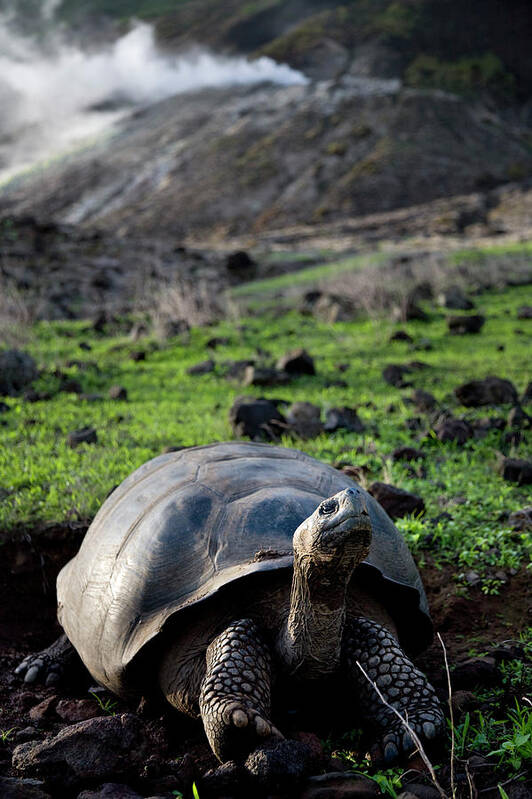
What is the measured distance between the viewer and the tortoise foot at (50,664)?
2.86 m

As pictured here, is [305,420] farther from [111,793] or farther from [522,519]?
[111,793]

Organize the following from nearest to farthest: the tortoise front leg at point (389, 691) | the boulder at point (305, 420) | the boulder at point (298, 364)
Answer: the tortoise front leg at point (389, 691) < the boulder at point (305, 420) < the boulder at point (298, 364)

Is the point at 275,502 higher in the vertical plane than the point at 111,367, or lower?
higher

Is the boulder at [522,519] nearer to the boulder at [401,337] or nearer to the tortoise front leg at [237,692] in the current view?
the tortoise front leg at [237,692]

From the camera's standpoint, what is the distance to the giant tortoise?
1.99 metres

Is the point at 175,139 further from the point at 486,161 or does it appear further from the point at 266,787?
the point at 266,787

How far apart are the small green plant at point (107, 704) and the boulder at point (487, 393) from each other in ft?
13.7

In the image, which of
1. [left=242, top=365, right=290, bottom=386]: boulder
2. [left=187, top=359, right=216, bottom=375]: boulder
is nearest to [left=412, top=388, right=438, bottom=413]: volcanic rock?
[left=242, top=365, right=290, bottom=386]: boulder

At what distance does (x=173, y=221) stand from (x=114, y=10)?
2653 inches

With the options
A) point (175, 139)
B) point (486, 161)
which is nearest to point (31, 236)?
point (486, 161)

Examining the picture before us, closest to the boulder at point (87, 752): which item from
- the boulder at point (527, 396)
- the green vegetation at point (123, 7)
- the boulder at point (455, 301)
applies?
the boulder at point (527, 396)

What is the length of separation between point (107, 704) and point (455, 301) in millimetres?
9902

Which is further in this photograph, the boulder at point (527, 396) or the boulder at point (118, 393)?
the boulder at point (118, 393)

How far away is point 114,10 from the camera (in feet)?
318
